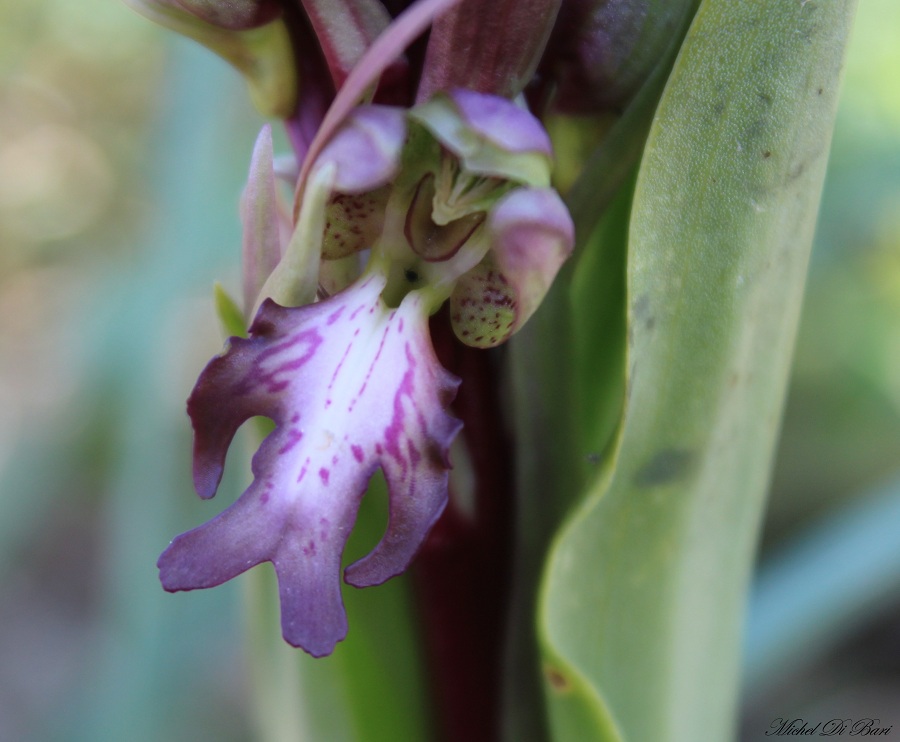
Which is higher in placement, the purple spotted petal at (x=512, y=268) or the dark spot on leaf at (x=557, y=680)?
the purple spotted petal at (x=512, y=268)

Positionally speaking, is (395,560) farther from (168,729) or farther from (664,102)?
(168,729)

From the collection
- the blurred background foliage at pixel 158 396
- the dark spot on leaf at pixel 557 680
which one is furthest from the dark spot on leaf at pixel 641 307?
the blurred background foliage at pixel 158 396
